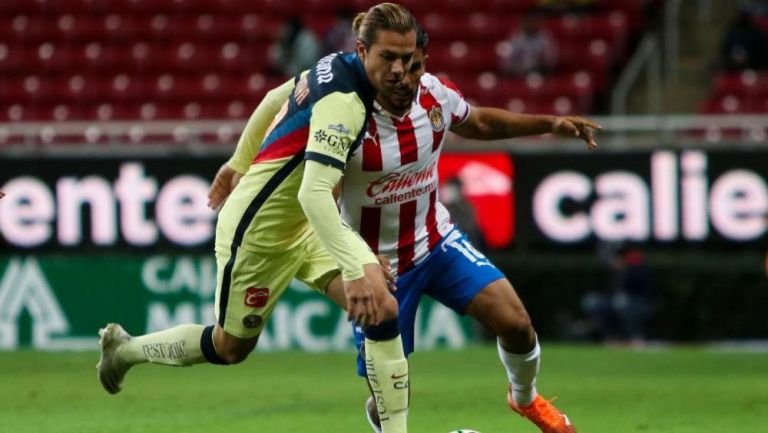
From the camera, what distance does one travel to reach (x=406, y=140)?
7.56 metres

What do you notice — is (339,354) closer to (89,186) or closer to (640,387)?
(89,186)

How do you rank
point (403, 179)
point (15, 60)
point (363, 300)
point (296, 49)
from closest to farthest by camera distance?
1. point (363, 300)
2. point (403, 179)
3. point (296, 49)
4. point (15, 60)

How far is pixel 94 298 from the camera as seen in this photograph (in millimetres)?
17656

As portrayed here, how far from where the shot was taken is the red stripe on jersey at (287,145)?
743cm

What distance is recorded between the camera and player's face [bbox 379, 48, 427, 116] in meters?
7.23

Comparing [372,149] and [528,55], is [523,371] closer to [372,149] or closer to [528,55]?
[372,149]

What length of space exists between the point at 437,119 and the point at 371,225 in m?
0.62

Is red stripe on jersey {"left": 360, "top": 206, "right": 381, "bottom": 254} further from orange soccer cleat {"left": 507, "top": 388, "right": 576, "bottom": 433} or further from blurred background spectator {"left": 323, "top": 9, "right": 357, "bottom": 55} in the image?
blurred background spectator {"left": 323, "top": 9, "right": 357, "bottom": 55}

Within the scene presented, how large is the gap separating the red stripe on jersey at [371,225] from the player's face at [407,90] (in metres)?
0.55

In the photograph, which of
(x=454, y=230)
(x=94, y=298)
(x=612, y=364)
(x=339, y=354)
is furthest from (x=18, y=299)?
(x=454, y=230)

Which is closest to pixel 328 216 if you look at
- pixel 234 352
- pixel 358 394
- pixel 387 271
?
pixel 387 271

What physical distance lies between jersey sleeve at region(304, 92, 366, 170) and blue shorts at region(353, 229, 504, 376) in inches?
43.8

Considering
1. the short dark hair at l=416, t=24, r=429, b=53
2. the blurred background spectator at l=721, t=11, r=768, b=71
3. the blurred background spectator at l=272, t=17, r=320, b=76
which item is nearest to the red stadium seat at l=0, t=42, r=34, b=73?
the blurred background spectator at l=272, t=17, r=320, b=76

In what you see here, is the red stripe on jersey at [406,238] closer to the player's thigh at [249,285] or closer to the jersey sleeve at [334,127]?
the player's thigh at [249,285]
